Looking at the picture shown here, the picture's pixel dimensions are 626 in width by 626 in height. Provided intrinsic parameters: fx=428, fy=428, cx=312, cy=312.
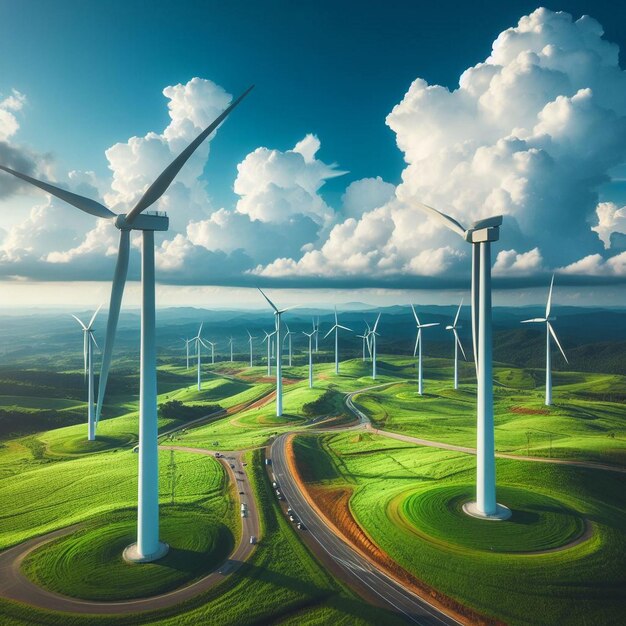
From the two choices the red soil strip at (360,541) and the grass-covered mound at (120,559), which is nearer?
the red soil strip at (360,541)

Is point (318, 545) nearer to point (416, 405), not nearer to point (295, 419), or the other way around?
point (295, 419)

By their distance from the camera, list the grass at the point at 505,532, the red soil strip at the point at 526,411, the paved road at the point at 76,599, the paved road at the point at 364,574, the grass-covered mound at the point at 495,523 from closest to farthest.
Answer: the paved road at the point at 364,574
the paved road at the point at 76,599
the grass at the point at 505,532
the grass-covered mound at the point at 495,523
the red soil strip at the point at 526,411

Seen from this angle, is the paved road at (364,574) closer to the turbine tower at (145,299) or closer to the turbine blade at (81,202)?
the turbine tower at (145,299)

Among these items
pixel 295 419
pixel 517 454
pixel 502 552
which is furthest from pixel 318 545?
pixel 295 419

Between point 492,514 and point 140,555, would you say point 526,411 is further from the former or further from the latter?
point 140,555

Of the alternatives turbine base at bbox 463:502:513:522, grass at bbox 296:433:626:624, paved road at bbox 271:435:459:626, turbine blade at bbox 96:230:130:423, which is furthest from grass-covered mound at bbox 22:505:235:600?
turbine base at bbox 463:502:513:522

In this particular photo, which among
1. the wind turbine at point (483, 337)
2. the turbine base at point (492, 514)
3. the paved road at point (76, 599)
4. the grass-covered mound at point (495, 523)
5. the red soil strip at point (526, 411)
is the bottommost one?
the red soil strip at point (526, 411)

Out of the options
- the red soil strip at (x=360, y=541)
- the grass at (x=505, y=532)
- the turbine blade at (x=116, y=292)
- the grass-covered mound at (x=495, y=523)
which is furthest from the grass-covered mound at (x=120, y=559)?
the grass-covered mound at (x=495, y=523)
